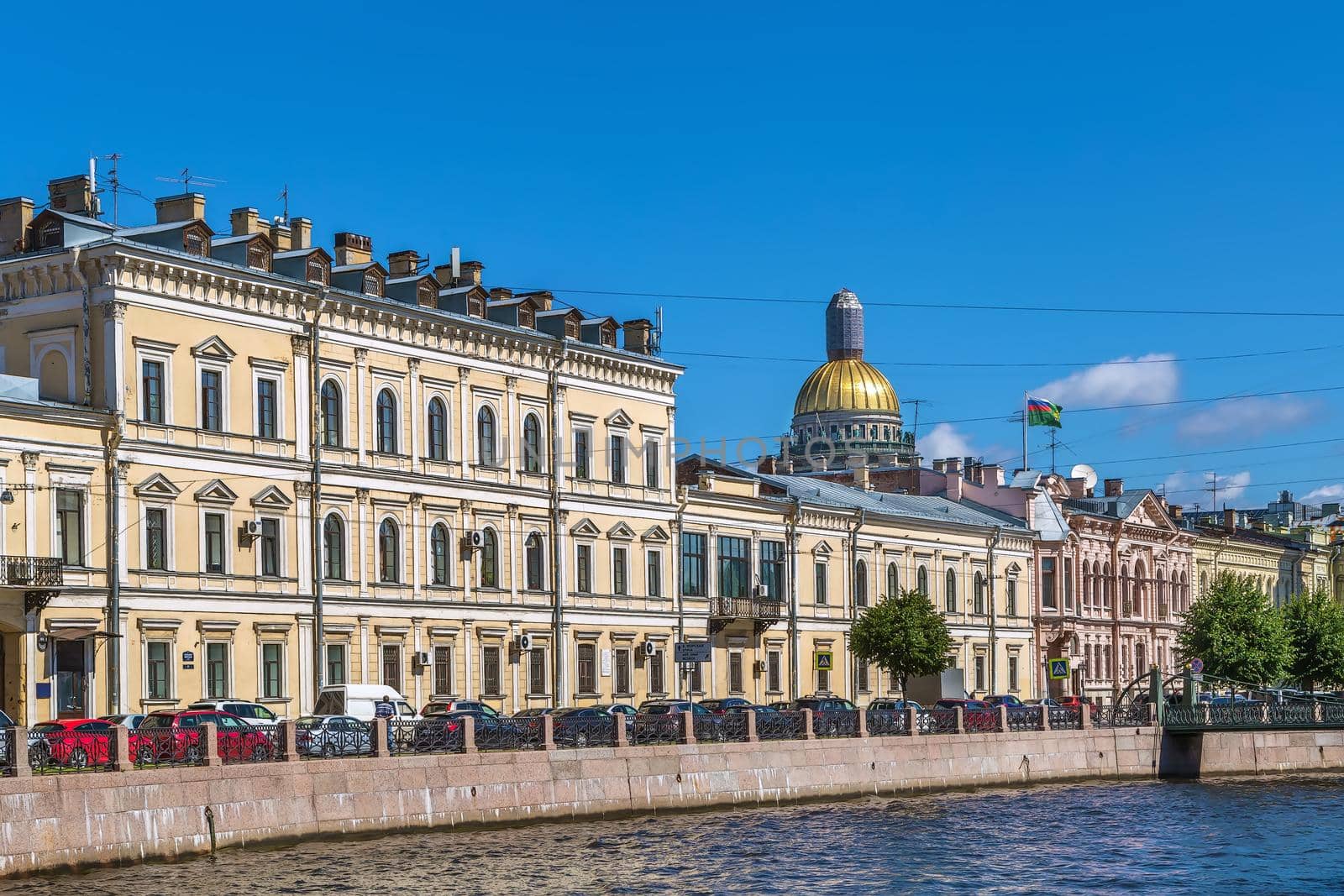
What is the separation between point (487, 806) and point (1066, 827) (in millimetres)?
10848

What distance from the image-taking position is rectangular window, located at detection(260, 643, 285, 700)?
4441 centimetres

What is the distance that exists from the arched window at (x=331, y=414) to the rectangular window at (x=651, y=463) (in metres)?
11.9

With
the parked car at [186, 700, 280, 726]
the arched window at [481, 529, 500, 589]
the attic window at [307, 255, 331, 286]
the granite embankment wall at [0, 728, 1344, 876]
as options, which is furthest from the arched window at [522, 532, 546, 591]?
the parked car at [186, 700, 280, 726]

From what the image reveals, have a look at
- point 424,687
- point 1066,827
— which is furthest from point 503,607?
point 1066,827

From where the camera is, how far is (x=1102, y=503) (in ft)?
274

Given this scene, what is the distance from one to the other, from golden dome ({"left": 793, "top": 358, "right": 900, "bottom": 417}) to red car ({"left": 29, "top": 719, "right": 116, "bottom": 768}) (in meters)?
94.8

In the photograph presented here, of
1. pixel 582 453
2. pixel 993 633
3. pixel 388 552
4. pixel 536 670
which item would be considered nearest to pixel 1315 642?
pixel 993 633

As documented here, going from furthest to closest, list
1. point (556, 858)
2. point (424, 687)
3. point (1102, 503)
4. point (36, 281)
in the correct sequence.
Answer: point (1102, 503), point (424, 687), point (36, 281), point (556, 858)

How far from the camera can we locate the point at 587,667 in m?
53.9

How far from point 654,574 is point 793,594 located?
6.10 meters

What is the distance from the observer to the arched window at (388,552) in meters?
47.8

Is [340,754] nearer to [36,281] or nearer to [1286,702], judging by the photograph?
[36,281]

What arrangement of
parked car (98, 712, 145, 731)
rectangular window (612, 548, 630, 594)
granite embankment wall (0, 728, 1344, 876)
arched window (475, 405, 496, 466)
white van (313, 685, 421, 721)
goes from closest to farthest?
1. granite embankment wall (0, 728, 1344, 876)
2. parked car (98, 712, 145, 731)
3. white van (313, 685, 421, 721)
4. arched window (475, 405, 496, 466)
5. rectangular window (612, 548, 630, 594)

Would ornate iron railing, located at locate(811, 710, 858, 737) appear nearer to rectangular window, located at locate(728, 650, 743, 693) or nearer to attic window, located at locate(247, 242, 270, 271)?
rectangular window, located at locate(728, 650, 743, 693)
